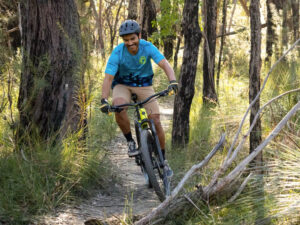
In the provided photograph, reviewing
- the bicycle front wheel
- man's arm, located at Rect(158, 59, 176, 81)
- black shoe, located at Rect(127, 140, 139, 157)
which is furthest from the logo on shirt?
black shoe, located at Rect(127, 140, 139, 157)

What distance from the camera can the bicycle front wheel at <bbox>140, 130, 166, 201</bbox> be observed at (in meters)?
4.98

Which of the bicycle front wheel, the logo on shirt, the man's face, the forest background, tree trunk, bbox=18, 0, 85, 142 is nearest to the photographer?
the forest background

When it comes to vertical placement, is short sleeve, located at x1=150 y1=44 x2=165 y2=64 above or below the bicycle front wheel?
above

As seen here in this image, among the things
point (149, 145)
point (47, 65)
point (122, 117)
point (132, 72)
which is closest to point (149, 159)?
point (149, 145)

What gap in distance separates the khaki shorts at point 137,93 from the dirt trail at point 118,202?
1.08m

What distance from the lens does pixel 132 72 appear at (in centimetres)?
572

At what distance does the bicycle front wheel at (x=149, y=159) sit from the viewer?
196 inches

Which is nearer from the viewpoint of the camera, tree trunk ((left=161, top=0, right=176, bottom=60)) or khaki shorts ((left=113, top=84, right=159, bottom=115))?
khaki shorts ((left=113, top=84, right=159, bottom=115))

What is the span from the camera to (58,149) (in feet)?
17.4

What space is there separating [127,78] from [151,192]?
1518mm

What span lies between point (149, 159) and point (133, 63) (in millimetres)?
1298

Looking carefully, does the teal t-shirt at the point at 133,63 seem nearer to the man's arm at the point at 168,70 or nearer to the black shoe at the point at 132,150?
the man's arm at the point at 168,70

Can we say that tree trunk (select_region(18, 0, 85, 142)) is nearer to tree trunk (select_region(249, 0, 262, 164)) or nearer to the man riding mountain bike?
the man riding mountain bike

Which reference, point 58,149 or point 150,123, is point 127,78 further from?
point 58,149
